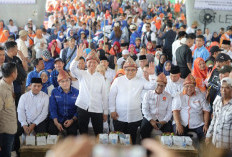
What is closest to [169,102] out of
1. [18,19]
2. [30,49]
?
[30,49]

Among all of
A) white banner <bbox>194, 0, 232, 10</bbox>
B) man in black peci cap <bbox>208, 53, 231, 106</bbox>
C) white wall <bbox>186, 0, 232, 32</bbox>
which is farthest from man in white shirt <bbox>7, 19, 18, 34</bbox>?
man in black peci cap <bbox>208, 53, 231, 106</bbox>

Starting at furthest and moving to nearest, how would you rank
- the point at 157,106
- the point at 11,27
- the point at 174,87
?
the point at 11,27
the point at 174,87
the point at 157,106

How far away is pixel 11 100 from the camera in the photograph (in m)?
3.43

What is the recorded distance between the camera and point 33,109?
4.62 meters

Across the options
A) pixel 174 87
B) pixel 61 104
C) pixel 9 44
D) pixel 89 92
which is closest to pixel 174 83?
pixel 174 87

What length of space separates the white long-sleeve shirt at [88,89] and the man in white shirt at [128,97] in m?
0.21

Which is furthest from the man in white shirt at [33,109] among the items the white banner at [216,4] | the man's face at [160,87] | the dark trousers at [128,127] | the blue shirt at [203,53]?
the white banner at [216,4]

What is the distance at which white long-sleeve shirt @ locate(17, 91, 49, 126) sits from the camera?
459 centimetres

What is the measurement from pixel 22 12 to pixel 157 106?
11.0 m

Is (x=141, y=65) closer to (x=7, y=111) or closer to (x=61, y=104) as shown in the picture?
(x=61, y=104)

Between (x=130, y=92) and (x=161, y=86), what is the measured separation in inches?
22.8

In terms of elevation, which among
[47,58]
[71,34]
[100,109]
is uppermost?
[71,34]

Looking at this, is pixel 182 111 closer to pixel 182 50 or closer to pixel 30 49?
pixel 182 50

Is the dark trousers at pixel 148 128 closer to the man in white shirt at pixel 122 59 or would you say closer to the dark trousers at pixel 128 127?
the dark trousers at pixel 128 127
